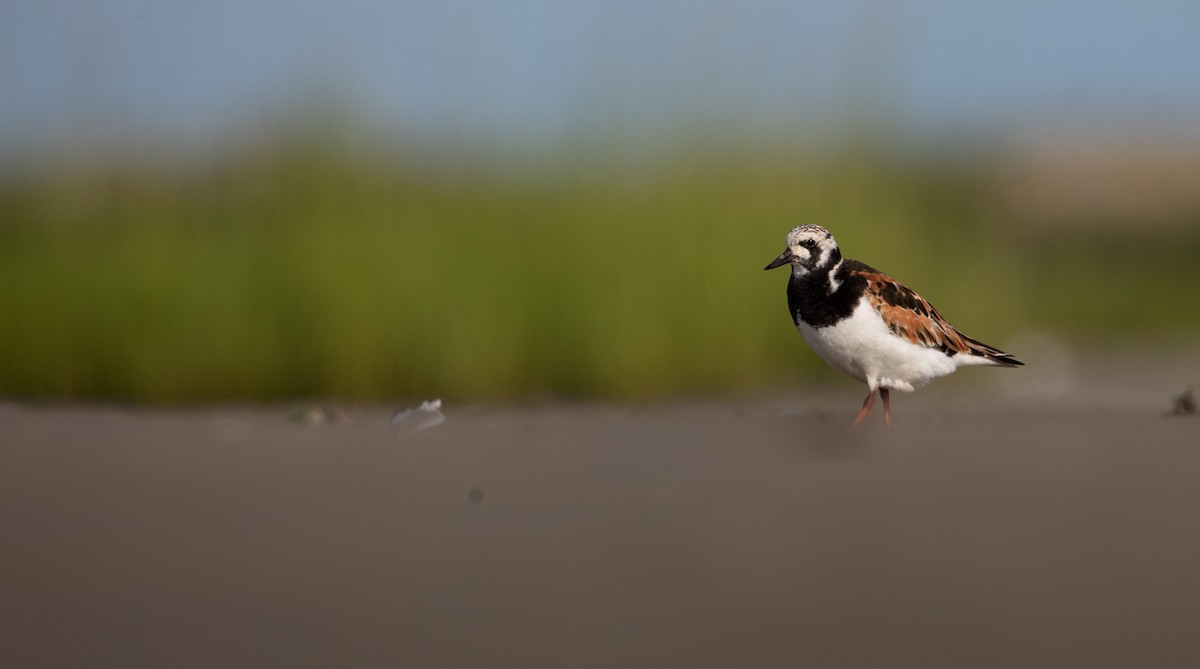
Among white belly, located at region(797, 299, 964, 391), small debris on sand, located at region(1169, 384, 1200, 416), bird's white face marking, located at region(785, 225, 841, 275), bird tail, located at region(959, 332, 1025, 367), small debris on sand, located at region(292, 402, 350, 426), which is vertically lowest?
small debris on sand, located at region(292, 402, 350, 426)

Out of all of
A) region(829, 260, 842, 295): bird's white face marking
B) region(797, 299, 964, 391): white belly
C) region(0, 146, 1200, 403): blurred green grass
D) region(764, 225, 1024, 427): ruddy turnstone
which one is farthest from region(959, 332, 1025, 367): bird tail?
region(0, 146, 1200, 403): blurred green grass

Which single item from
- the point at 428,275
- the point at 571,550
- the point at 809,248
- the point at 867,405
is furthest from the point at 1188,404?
the point at 428,275

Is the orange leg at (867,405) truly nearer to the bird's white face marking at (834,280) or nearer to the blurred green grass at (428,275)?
the bird's white face marking at (834,280)

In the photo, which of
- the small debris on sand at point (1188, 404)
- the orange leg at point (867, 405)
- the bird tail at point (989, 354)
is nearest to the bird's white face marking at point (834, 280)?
the orange leg at point (867, 405)

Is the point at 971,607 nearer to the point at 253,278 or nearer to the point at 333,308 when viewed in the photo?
the point at 333,308

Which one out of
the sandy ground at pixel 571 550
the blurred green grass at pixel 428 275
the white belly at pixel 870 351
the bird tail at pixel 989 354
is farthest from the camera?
the blurred green grass at pixel 428 275

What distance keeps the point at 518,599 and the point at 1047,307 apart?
9.23 metres

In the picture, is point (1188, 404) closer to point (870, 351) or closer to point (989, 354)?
point (989, 354)

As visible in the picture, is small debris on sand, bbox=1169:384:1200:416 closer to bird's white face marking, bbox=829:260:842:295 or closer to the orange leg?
the orange leg

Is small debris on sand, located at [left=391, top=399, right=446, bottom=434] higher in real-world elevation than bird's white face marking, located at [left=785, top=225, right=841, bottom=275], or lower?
lower

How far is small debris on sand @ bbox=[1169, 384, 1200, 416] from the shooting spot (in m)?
4.15

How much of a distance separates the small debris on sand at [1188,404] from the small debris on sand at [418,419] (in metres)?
2.25

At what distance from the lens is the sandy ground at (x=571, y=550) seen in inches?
98.4

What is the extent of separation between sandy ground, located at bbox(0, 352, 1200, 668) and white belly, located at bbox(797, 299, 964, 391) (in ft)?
0.52
